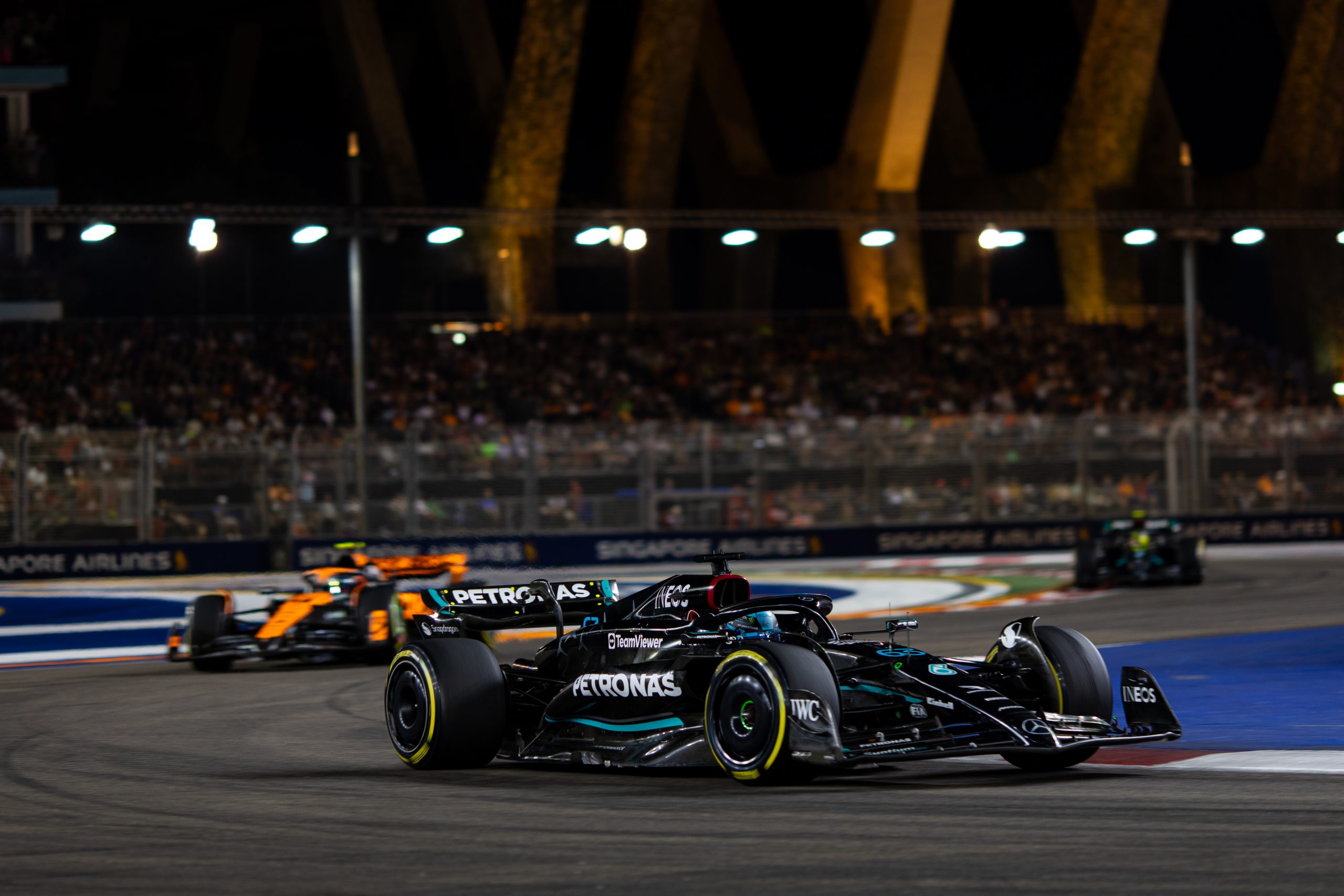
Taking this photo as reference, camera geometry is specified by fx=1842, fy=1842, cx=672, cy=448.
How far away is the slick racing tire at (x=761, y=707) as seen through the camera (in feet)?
26.1

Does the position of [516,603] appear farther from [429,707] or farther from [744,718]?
[744,718]

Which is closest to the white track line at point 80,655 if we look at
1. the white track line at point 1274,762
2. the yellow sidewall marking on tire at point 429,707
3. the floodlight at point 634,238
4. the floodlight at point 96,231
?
the yellow sidewall marking on tire at point 429,707

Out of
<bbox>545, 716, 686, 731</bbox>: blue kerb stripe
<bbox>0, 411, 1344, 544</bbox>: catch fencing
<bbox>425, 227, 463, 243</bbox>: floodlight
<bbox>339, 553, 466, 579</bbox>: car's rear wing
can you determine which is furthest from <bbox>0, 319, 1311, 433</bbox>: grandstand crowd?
<bbox>545, 716, 686, 731</bbox>: blue kerb stripe

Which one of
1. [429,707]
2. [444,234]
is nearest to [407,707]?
[429,707]

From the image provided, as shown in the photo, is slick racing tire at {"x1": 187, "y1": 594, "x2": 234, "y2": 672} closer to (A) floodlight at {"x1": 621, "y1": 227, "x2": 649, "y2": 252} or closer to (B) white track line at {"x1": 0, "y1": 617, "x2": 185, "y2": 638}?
(B) white track line at {"x1": 0, "y1": 617, "x2": 185, "y2": 638}

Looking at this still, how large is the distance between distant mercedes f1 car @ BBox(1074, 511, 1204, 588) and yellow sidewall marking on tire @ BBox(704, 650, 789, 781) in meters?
16.1

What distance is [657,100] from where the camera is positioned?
141ft

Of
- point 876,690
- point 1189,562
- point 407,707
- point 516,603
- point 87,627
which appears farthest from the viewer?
point 1189,562

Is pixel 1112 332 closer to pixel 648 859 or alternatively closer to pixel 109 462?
pixel 109 462

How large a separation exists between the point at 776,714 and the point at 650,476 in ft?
69.2

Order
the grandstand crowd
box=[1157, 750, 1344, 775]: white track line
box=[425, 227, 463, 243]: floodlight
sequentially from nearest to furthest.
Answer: box=[1157, 750, 1344, 775]: white track line → box=[425, 227, 463, 243]: floodlight → the grandstand crowd

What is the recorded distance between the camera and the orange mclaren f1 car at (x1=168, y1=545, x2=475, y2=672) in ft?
51.5

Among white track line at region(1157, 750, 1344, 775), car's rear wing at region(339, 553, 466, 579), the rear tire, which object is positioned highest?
car's rear wing at region(339, 553, 466, 579)

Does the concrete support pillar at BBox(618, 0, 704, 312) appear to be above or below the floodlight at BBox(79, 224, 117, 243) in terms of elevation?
above
